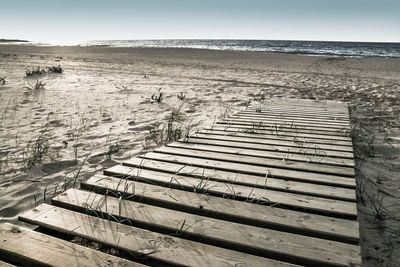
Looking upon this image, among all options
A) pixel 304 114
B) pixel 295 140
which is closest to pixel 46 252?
pixel 295 140

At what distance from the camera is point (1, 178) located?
3818 mm

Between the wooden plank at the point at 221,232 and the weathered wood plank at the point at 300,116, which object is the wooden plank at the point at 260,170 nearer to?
the wooden plank at the point at 221,232

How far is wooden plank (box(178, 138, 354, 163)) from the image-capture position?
12.2 ft

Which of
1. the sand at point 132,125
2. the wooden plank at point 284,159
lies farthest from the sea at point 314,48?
the wooden plank at point 284,159

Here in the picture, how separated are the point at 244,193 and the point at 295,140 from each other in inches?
73.5

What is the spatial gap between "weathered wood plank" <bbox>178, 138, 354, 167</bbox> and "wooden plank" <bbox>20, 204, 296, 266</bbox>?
1917 millimetres

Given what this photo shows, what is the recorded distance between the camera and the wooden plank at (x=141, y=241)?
198 centimetres

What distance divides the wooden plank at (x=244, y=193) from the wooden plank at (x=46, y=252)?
3.46 ft

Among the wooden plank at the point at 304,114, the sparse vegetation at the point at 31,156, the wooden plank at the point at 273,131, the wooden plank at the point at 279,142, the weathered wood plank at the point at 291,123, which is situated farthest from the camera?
the wooden plank at the point at 304,114

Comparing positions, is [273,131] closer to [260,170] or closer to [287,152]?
[287,152]

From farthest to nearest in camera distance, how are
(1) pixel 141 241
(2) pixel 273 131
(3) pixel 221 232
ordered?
1. (2) pixel 273 131
2. (3) pixel 221 232
3. (1) pixel 141 241

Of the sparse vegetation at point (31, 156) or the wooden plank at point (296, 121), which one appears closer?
the sparse vegetation at point (31, 156)

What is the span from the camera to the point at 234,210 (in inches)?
101

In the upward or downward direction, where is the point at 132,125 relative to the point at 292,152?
downward
